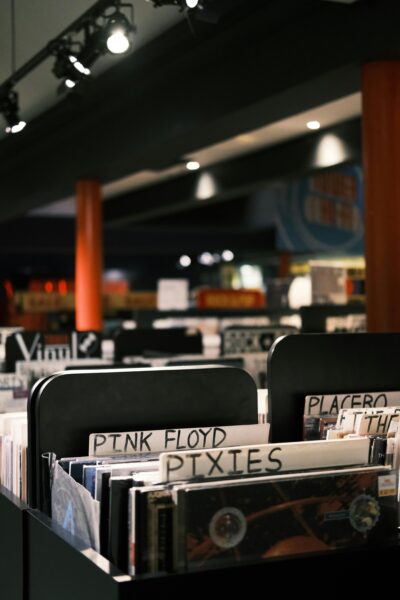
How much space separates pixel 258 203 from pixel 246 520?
17829 mm

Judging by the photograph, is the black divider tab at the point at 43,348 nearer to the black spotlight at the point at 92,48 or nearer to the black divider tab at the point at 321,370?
the black spotlight at the point at 92,48

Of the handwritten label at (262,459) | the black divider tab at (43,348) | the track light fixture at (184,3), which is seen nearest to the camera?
the handwritten label at (262,459)

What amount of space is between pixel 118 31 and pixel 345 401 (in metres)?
3.58

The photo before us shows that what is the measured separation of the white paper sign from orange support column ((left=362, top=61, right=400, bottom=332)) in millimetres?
7461

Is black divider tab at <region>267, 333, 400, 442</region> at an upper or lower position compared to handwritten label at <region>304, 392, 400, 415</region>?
upper

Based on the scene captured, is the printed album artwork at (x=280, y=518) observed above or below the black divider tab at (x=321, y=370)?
below

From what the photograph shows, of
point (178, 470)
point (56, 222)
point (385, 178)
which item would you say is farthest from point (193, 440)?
point (56, 222)

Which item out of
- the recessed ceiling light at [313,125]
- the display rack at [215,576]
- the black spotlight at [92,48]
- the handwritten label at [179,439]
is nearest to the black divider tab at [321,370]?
the handwritten label at [179,439]

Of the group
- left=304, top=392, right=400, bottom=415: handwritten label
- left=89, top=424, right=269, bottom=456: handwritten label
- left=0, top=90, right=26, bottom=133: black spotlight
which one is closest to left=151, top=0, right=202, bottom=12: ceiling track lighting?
left=0, top=90, right=26, bottom=133: black spotlight

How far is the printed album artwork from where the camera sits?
5.32 feet

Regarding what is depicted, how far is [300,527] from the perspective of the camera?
172 cm

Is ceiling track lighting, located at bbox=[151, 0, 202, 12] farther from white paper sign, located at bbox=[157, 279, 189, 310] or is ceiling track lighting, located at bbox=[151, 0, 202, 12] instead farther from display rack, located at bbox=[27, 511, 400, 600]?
white paper sign, located at bbox=[157, 279, 189, 310]

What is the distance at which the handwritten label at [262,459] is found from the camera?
5.58ft

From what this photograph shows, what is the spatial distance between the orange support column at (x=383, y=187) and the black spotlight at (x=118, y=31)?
142 cm
